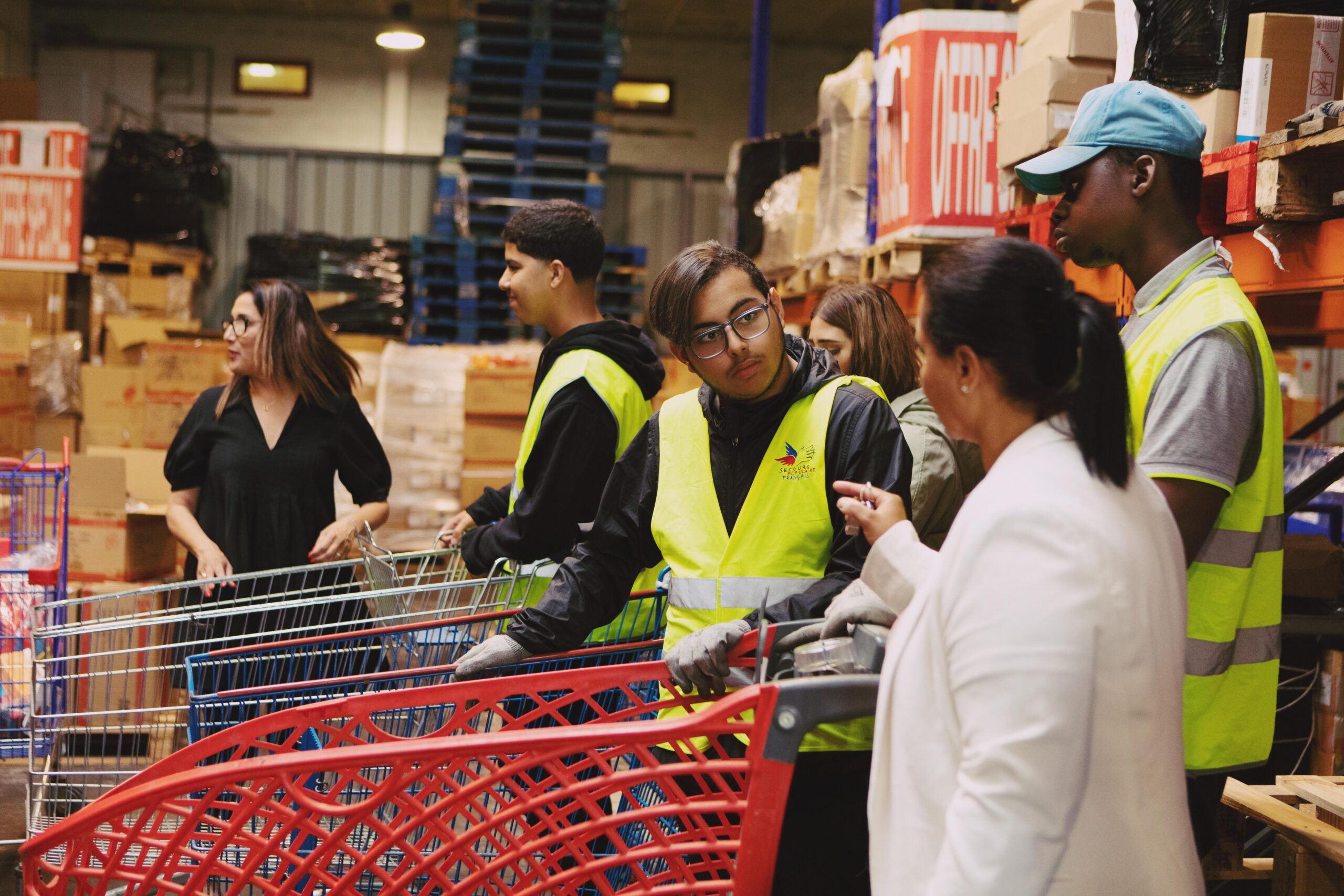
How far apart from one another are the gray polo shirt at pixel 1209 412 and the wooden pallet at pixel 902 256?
2.59 metres

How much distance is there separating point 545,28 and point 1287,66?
7429mm

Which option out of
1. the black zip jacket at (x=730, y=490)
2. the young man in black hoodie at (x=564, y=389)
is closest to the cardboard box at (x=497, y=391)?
the young man in black hoodie at (x=564, y=389)

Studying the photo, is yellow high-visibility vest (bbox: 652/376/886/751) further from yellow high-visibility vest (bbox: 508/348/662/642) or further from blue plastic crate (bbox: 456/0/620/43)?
blue plastic crate (bbox: 456/0/620/43)

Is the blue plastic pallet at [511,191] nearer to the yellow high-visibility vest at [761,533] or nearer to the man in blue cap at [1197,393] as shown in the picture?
the yellow high-visibility vest at [761,533]

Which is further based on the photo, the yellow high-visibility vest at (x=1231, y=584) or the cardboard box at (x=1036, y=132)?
the cardboard box at (x=1036, y=132)

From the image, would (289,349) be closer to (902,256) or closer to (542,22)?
(902,256)

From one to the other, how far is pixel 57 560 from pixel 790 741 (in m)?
3.10

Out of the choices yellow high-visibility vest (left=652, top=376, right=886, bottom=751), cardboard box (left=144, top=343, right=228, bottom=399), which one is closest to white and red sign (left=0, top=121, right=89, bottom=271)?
cardboard box (left=144, top=343, right=228, bottom=399)

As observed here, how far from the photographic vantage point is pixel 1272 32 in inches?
110

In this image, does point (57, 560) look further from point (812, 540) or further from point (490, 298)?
point (490, 298)

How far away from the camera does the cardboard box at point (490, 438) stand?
284 inches

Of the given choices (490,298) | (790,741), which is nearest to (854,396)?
(790,741)

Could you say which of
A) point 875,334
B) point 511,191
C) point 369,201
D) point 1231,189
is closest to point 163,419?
point 511,191

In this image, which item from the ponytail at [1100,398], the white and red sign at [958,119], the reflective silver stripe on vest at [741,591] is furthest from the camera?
the white and red sign at [958,119]
